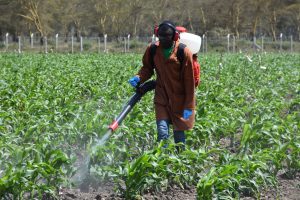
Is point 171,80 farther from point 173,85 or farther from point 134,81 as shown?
point 134,81

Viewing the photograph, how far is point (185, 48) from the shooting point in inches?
222

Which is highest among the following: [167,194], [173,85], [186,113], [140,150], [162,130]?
[173,85]

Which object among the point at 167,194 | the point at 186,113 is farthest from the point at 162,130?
the point at 167,194

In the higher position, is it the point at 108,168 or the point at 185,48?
the point at 185,48

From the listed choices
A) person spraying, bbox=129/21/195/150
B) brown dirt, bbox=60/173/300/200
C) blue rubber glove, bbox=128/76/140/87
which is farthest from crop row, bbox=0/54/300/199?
blue rubber glove, bbox=128/76/140/87

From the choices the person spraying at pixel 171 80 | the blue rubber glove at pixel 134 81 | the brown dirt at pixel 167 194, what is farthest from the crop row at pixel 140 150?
the blue rubber glove at pixel 134 81

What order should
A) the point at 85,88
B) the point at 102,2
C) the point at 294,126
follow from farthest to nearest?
1. the point at 102,2
2. the point at 85,88
3. the point at 294,126

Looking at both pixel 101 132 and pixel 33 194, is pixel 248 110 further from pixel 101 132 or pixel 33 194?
pixel 33 194

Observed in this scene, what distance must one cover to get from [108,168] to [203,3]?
2270 inches

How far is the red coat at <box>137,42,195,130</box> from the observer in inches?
224

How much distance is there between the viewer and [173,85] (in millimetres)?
5809

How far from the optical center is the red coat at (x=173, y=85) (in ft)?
18.6

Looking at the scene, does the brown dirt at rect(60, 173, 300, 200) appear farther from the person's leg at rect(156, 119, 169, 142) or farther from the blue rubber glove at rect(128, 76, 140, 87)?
the blue rubber glove at rect(128, 76, 140, 87)

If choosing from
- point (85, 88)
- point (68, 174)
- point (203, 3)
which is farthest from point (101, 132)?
point (203, 3)
